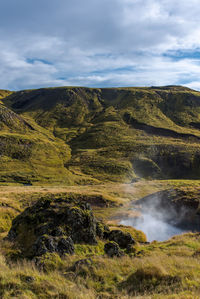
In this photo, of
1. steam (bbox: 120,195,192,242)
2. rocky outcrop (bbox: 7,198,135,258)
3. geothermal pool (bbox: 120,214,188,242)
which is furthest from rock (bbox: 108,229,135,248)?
geothermal pool (bbox: 120,214,188,242)

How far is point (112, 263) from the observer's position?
350 inches

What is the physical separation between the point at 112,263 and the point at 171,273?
7.28 ft

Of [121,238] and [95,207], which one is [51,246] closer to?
[121,238]

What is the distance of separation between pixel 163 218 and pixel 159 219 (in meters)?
0.91

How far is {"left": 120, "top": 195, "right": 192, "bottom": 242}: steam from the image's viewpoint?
31797 millimetres

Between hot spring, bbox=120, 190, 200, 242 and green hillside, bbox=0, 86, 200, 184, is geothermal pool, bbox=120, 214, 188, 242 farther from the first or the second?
green hillside, bbox=0, 86, 200, 184

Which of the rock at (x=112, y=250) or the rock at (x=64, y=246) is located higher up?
the rock at (x=64, y=246)

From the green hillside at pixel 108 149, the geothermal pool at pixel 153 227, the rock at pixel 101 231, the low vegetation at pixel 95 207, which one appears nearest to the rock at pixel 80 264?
the low vegetation at pixel 95 207

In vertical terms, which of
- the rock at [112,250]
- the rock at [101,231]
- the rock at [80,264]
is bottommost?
the rock at [101,231]

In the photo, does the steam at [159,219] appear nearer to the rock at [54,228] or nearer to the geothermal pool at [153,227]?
the geothermal pool at [153,227]

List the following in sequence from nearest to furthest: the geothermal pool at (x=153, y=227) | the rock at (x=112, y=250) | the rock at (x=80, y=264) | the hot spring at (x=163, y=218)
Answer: the rock at (x=80, y=264)
the rock at (x=112, y=250)
the geothermal pool at (x=153, y=227)
the hot spring at (x=163, y=218)

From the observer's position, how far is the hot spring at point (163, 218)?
32.3 m

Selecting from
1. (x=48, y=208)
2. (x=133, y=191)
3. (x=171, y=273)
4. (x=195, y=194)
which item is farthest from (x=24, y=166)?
(x=171, y=273)

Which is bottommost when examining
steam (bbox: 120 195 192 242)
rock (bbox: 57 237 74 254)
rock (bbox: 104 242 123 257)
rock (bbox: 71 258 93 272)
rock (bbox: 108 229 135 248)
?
steam (bbox: 120 195 192 242)
